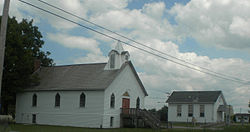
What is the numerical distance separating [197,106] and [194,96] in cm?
232

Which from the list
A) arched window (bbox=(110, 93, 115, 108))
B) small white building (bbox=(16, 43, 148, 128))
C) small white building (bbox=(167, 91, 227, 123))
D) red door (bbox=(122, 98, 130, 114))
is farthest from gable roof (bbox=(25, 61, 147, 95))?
small white building (bbox=(167, 91, 227, 123))

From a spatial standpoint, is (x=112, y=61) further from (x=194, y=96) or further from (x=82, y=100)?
(x=194, y=96)

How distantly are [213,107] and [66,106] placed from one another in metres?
27.4

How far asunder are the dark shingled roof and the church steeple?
22431 mm

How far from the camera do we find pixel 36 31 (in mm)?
51250

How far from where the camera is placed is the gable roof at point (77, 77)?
131 feet

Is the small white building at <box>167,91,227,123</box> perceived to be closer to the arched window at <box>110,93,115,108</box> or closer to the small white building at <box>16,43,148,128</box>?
the small white building at <box>16,43,148,128</box>

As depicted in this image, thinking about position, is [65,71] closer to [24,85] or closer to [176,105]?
[24,85]

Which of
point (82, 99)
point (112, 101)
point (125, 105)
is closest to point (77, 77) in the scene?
point (82, 99)

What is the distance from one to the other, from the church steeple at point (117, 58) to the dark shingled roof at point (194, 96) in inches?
883

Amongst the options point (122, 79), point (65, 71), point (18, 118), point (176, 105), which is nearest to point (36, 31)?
point (65, 71)

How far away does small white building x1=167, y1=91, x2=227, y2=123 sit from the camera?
2291 inches

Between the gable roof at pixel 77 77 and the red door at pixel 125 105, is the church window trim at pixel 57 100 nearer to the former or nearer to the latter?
the gable roof at pixel 77 77

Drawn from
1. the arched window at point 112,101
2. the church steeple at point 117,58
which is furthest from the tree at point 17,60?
the arched window at point 112,101
